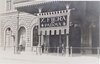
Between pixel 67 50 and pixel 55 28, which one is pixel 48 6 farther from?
pixel 67 50

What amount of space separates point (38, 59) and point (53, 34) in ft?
0.83

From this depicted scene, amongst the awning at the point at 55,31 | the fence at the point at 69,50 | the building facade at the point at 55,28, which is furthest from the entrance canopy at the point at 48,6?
the fence at the point at 69,50

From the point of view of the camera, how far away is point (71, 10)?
1.53 metres

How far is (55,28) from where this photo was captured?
1562 millimetres

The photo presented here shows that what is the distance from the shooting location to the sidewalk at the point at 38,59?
129 centimetres

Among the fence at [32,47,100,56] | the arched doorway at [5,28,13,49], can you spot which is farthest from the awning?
the arched doorway at [5,28,13,49]

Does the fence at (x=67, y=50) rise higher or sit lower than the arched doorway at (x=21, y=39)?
lower

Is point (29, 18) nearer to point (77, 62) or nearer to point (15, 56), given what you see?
point (15, 56)

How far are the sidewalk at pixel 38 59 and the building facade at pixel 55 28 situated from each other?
4cm

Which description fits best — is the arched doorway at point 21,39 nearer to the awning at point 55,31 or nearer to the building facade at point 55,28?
the building facade at point 55,28

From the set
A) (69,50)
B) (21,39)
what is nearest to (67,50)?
(69,50)

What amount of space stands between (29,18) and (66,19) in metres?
0.25

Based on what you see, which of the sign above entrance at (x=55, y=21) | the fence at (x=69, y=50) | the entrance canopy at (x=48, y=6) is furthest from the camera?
the sign above entrance at (x=55, y=21)

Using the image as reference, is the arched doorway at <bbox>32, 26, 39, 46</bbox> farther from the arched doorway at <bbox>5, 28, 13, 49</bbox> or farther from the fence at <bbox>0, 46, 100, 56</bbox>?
the arched doorway at <bbox>5, 28, 13, 49</bbox>
